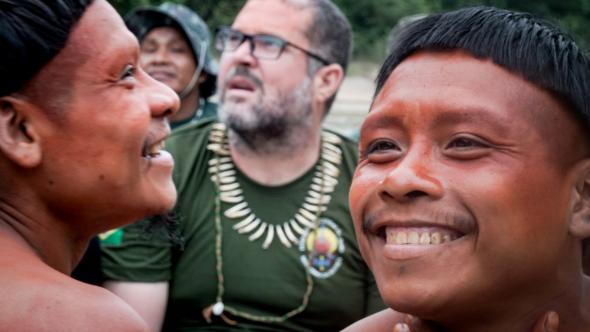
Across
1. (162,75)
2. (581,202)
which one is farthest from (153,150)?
(162,75)

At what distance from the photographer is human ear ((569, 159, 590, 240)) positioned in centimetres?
197

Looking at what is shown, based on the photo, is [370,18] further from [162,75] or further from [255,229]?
[255,229]

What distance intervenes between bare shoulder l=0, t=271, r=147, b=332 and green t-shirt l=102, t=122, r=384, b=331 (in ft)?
6.05

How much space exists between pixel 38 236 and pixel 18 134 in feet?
0.81

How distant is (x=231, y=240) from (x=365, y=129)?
184cm

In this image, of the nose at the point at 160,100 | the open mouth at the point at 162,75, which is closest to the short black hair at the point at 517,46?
the nose at the point at 160,100

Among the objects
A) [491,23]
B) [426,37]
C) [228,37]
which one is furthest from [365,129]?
[228,37]

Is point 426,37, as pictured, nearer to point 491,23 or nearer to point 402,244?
point 491,23

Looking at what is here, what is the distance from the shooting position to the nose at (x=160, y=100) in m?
2.22

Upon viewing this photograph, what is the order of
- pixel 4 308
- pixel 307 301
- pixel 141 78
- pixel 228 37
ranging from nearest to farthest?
pixel 4 308 → pixel 141 78 → pixel 307 301 → pixel 228 37

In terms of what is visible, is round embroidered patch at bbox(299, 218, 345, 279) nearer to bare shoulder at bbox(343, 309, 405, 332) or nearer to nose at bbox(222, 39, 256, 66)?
nose at bbox(222, 39, 256, 66)

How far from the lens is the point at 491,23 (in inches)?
81.7

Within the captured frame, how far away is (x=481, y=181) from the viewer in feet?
6.12

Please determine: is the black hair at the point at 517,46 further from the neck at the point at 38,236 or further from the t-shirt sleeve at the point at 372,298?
the t-shirt sleeve at the point at 372,298
